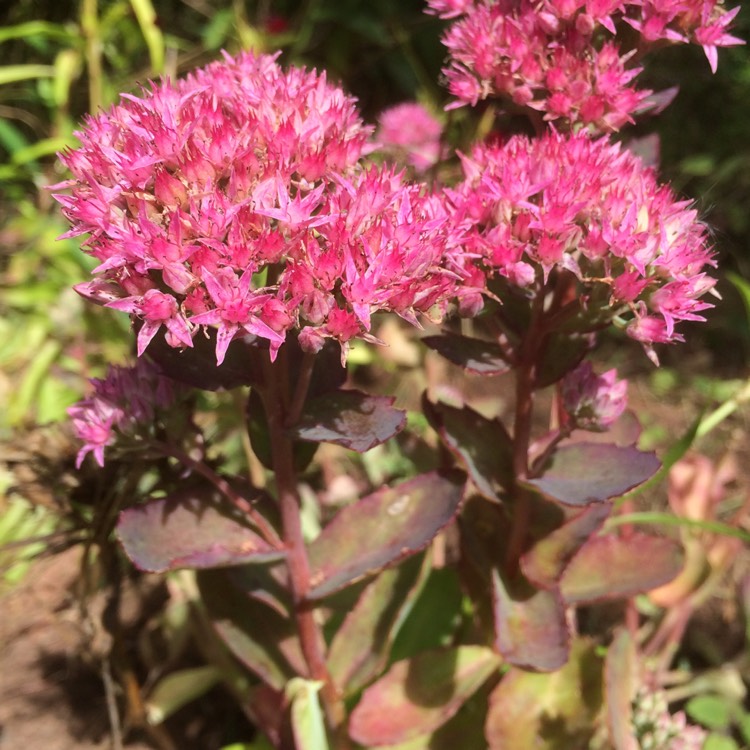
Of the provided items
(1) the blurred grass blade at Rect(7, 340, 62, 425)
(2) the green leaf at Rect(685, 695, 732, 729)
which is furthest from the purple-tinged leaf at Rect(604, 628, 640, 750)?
(1) the blurred grass blade at Rect(7, 340, 62, 425)

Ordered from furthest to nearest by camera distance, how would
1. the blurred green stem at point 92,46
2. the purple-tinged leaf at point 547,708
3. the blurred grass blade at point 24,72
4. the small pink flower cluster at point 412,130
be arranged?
1. the blurred grass blade at point 24,72
2. the blurred green stem at point 92,46
3. the small pink flower cluster at point 412,130
4. the purple-tinged leaf at point 547,708

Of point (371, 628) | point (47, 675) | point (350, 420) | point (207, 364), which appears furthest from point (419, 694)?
point (47, 675)

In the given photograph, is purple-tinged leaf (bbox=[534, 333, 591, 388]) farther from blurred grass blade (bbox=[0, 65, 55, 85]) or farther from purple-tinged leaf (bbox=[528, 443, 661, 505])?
blurred grass blade (bbox=[0, 65, 55, 85])

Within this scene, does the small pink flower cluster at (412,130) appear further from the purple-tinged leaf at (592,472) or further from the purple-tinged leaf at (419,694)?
the purple-tinged leaf at (419,694)

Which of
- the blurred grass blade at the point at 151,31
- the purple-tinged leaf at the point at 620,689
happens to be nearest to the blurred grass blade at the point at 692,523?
the purple-tinged leaf at the point at 620,689

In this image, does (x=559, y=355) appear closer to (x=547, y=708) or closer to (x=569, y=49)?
(x=569, y=49)

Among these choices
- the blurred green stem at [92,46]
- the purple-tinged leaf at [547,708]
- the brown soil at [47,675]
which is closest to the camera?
the purple-tinged leaf at [547,708]
